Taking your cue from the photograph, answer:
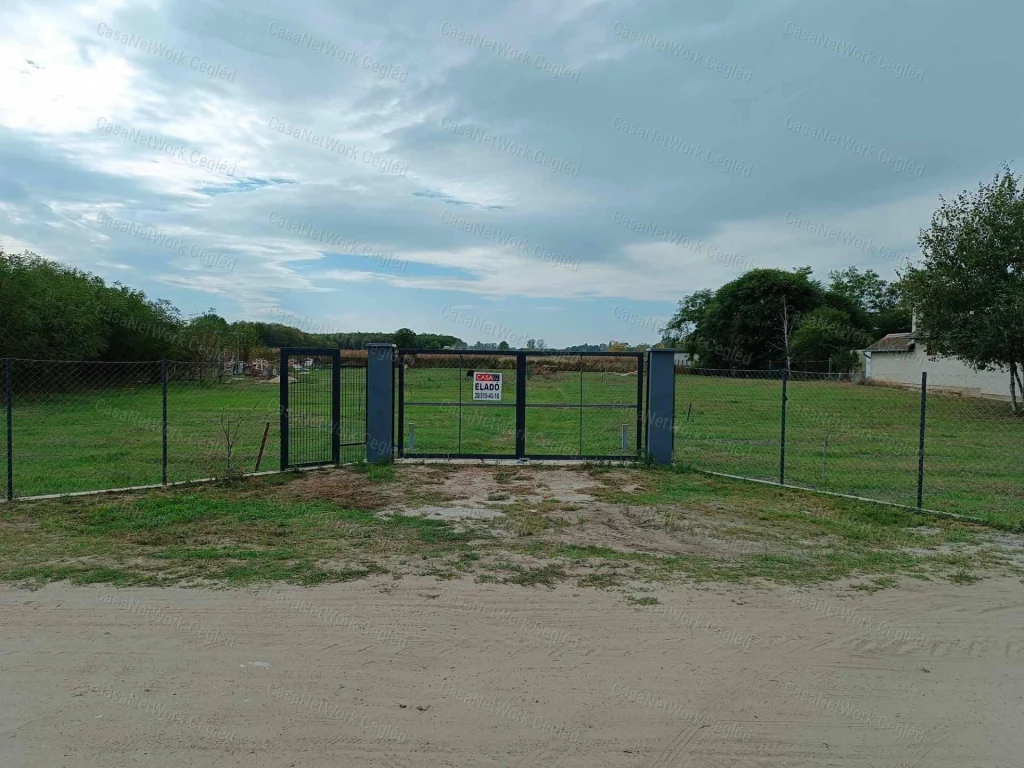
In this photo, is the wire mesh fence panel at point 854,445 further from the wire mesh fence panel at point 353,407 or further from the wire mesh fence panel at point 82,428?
the wire mesh fence panel at point 82,428

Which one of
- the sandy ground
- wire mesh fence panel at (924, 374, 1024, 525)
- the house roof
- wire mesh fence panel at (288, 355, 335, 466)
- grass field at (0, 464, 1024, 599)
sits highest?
the house roof

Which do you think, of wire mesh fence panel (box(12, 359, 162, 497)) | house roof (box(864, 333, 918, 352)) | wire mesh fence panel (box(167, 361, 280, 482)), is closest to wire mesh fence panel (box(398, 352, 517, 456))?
wire mesh fence panel (box(167, 361, 280, 482))

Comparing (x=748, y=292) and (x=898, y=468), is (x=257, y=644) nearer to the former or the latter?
(x=898, y=468)

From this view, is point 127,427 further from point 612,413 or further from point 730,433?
point 730,433

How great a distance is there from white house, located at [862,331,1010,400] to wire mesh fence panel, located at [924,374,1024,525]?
4.43m

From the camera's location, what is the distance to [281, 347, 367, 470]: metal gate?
12367mm

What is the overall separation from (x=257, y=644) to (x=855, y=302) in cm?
8212

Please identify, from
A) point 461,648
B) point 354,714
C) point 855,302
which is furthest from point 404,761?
point 855,302

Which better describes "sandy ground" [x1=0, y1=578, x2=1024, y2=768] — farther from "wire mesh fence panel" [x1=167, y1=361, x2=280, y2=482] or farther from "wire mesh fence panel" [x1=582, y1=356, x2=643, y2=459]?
"wire mesh fence panel" [x1=582, y1=356, x2=643, y2=459]

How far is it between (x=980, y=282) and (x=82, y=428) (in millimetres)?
30401

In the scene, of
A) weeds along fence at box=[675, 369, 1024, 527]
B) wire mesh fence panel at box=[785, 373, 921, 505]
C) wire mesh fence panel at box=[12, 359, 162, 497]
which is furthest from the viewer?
wire mesh fence panel at box=[785, 373, 921, 505]

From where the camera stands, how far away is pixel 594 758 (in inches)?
141

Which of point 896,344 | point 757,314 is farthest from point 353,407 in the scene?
point 757,314

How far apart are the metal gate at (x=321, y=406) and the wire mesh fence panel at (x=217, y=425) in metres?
0.62
